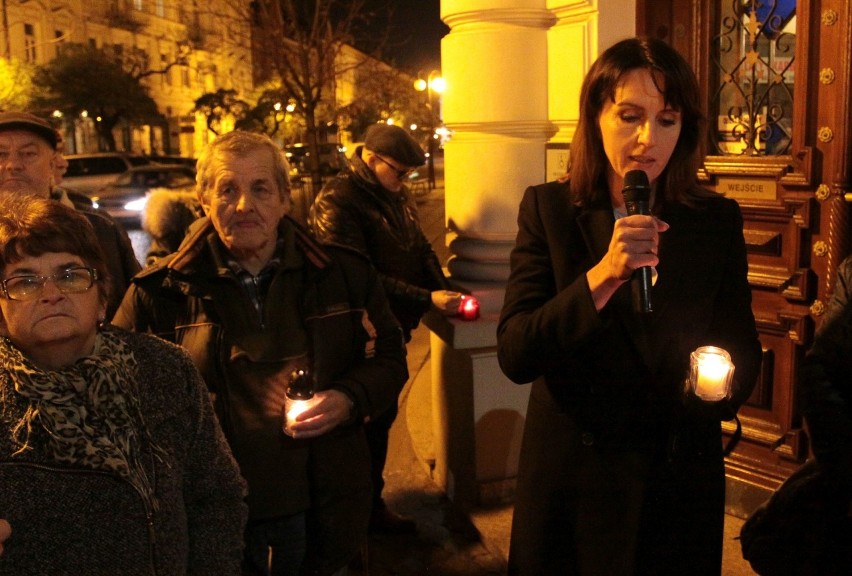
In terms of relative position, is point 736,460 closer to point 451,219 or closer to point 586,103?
point 451,219

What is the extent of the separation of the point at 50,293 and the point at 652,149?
4.81ft

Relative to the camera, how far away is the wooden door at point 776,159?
149 inches

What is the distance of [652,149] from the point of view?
210cm

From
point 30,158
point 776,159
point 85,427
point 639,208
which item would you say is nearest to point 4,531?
point 85,427

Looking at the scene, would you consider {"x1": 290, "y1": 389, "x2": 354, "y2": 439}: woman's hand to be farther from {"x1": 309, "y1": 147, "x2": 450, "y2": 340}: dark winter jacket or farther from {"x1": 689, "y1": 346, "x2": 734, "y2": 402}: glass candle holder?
{"x1": 309, "y1": 147, "x2": 450, "y2": 340}: dark winter jacket

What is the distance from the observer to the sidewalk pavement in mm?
4285

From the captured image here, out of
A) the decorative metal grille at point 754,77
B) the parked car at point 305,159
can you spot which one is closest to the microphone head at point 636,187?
the decorative metal grille at point 754,77

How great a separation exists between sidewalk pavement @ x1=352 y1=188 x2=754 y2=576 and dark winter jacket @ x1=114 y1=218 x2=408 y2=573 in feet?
2.31

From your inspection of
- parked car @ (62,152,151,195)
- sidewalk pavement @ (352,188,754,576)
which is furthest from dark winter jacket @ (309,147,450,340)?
parked car @ (62,152,151,195)

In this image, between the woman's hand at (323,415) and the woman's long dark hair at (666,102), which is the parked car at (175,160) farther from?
the woman's long dark hair at (666,102)

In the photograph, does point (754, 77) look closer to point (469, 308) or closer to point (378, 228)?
point (469, 308)

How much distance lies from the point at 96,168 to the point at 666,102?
24353 millimetres

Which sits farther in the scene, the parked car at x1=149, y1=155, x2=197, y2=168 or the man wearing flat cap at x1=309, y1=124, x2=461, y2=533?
the parked car at x1=149, y1=155, x2=197, y2=168

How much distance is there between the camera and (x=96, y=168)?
24.2 meters
